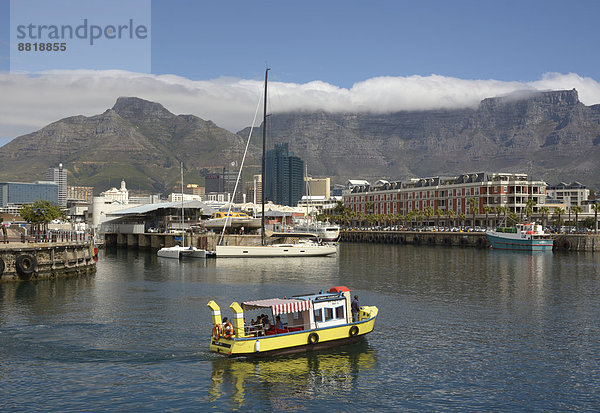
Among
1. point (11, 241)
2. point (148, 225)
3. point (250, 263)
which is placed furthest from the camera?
point (148, 225)

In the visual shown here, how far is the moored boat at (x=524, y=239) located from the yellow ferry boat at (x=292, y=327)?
100462mm

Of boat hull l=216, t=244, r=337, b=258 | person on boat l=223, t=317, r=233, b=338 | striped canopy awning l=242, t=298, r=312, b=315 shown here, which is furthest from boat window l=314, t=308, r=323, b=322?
boat hull l=216, t=244, r=337, b=258

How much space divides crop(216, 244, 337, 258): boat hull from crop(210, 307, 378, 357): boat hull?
2640 inches

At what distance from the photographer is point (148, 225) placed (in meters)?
161

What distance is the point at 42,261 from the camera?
71.4 meters

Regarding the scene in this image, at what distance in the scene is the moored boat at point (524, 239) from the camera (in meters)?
130

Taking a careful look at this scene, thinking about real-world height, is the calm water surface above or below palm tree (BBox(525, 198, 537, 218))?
below

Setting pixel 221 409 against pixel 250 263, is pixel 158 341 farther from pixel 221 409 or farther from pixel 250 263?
pixel 250 263

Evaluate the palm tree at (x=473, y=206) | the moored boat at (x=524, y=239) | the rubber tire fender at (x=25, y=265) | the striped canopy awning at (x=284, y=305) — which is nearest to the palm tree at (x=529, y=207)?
the palm tree at (x=473, y=206)

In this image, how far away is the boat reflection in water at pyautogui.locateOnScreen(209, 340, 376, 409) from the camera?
98.9 ft

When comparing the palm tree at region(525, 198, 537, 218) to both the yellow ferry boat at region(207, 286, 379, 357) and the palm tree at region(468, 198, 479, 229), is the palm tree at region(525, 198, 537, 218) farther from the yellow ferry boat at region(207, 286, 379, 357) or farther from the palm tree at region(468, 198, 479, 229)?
the yellow ferry boat at region(207, 286, 379, 357)

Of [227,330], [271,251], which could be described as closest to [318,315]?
[227,330]

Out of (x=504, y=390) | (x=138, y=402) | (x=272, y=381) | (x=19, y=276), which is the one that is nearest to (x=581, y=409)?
(x=504, y=390)

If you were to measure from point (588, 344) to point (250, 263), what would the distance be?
2517 inches
